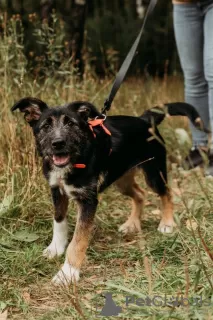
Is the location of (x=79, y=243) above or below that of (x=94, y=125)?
below

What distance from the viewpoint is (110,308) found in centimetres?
279

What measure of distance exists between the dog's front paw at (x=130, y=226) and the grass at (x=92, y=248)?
8cm

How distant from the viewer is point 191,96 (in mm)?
5719

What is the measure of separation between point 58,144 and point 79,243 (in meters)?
0.67

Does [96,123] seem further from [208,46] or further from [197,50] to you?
[197,50]

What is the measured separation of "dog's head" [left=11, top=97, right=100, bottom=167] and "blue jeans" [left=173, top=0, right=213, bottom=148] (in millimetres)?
1654

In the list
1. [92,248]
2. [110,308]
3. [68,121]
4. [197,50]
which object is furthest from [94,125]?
[197,50]

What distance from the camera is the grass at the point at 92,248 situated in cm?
279

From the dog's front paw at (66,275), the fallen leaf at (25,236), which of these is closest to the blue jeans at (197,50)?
the fallen leaf at (25,236)

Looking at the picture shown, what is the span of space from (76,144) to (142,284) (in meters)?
0.98

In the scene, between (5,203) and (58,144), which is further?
(5,203)

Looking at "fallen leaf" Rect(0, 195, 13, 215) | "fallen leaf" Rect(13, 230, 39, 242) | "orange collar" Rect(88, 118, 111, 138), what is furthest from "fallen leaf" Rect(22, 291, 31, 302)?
"orange collar" Rect(88, 118, 111, 138)

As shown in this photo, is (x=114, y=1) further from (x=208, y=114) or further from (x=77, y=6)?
(x=208, y=114)

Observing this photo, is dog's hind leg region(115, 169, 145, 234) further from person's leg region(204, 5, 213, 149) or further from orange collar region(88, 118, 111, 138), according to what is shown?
person's leg region(204, 5, 213, 149)
